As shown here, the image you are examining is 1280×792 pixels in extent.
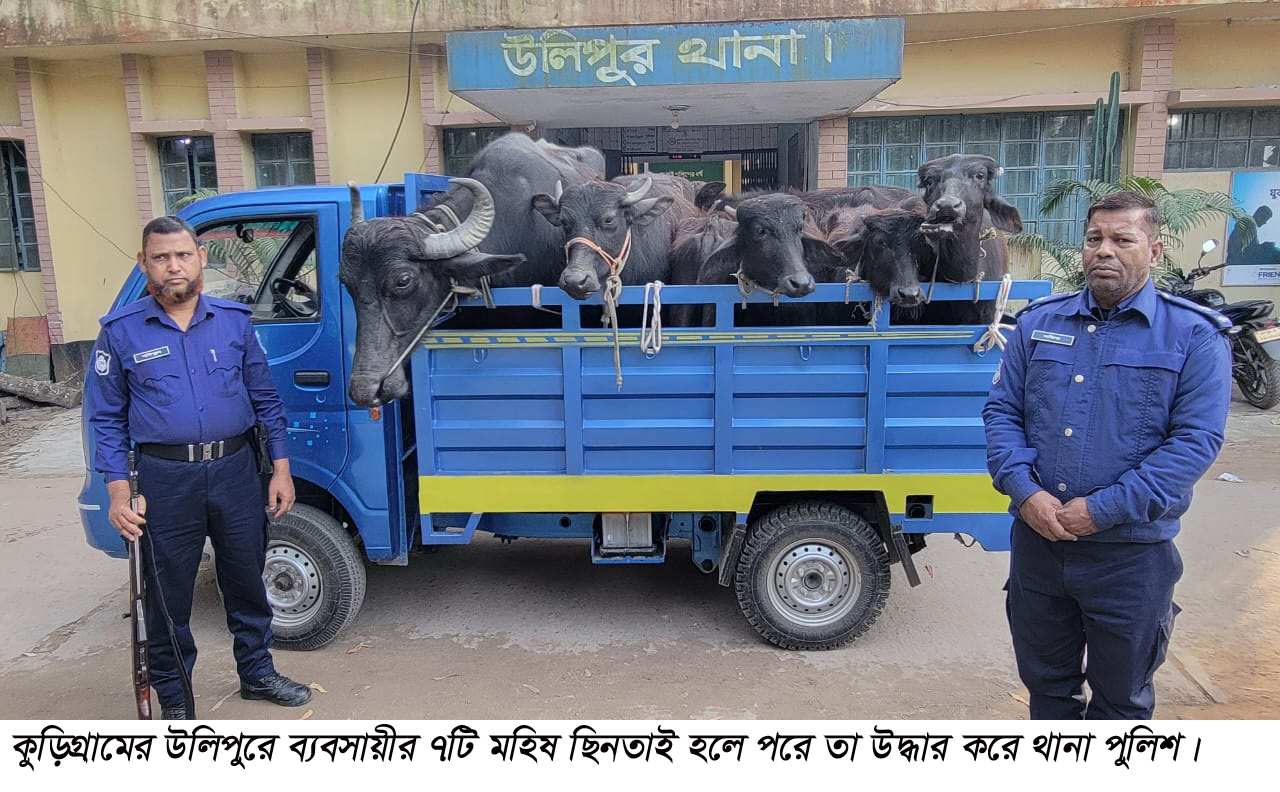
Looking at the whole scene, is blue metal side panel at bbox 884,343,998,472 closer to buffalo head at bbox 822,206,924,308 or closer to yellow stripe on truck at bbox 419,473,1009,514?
yellow stripe on truck at bbox 419,473,1009,514

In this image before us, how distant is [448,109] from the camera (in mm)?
10000

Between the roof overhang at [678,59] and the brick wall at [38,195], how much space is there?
706cm

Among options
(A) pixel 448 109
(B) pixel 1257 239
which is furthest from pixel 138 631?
(B) pixel 1257 239

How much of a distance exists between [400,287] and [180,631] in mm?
1544

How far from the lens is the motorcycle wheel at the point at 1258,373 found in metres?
8.45

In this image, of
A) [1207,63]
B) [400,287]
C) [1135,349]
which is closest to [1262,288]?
[1207,63]

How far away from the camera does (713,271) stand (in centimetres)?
395

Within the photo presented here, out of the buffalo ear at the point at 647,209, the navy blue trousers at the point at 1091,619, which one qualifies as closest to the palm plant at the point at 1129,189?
the buffalo ear at the point at 647,209

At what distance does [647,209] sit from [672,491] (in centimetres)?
125

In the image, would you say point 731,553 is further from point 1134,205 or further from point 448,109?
point 448,109

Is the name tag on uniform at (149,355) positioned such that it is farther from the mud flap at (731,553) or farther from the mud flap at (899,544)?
the mud flap at (899,544)

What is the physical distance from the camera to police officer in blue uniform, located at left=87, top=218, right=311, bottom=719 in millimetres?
3074

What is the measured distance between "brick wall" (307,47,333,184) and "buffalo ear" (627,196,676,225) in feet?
24.3

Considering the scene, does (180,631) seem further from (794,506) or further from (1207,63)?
(1207,63)
